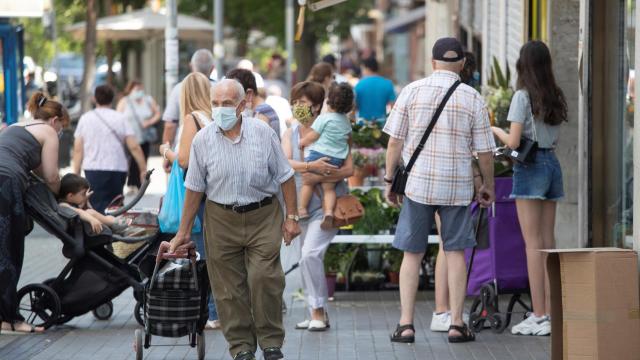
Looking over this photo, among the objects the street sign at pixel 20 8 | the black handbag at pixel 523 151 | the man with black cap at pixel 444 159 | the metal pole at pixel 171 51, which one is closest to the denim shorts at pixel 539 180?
the black handbag at pixel 523 151

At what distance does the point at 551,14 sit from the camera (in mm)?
11969

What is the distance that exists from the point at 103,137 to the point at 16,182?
3.69 meters

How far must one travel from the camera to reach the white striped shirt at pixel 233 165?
25.5 feet

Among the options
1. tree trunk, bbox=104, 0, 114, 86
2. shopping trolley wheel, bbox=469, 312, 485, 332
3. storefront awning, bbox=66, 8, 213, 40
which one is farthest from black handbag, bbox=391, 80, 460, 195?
tree trunk, bbox=104, 0, 114, 86

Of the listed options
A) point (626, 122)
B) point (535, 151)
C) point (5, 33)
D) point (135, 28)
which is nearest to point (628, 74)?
point (626, 122)

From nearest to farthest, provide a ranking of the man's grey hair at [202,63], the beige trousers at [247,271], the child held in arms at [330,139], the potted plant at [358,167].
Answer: the beige trousers at [247,271] < the child held in arms at [330,139] < the man's grey hair at [202,63] < the potted plant at [358,167]

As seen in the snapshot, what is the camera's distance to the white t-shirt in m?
13.0

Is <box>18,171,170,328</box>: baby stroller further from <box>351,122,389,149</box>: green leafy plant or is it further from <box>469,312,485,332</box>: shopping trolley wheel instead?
<box>351,122,389,149</box>: green leafy plant

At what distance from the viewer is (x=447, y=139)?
8.78m

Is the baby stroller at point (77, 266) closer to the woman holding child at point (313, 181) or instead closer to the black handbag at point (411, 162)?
the woman holding child at point (313, 181)

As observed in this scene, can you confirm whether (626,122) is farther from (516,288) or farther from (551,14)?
(551,14)

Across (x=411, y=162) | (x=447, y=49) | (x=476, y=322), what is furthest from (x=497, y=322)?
(x=447, y=49)

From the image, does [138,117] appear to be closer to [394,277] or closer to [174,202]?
[394,277]

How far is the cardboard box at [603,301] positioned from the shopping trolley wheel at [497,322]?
222cm
